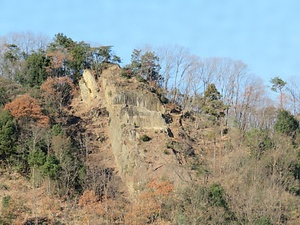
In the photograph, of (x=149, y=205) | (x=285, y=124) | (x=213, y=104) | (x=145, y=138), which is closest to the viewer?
(x=149, y=205)

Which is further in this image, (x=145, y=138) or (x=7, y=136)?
(x=145, y=138)

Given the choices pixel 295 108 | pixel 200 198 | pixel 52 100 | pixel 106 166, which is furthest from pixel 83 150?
pixel 295 108

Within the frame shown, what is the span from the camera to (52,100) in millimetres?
41281

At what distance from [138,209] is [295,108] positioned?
75.0ft

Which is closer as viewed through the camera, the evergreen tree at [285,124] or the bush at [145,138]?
the bush at [145,138]

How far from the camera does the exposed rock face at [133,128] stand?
3475 cm


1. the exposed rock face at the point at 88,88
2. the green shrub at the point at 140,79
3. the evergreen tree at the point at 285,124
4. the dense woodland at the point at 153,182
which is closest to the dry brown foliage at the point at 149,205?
the dense woodland at the point at 153,182

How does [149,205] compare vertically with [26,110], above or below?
below

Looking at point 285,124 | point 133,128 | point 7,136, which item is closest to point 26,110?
point 7,136

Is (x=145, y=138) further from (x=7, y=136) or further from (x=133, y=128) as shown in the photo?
(x=7, y=136)

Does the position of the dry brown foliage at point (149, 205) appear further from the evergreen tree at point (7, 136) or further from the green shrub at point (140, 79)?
the green shrub at point (140, 79)

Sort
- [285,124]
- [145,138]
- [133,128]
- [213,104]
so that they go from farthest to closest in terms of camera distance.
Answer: [213,104] → [285,124] → [133,128] → [145,138]

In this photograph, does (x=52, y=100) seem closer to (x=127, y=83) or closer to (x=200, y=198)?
(x=127, y=83)

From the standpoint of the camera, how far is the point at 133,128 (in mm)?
38125
